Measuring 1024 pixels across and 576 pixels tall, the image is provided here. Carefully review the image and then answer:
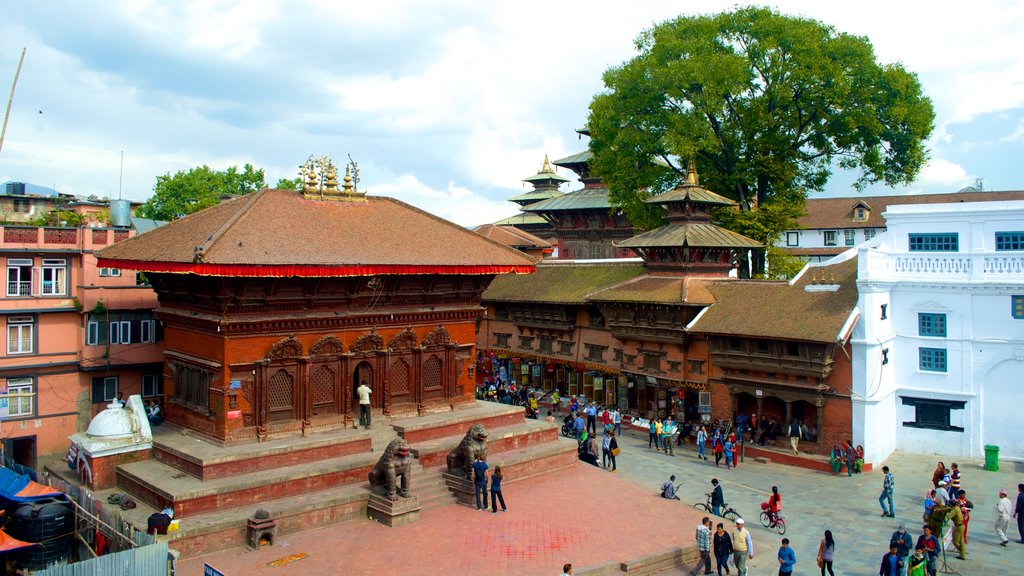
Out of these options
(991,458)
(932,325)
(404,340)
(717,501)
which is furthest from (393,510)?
(932,325)

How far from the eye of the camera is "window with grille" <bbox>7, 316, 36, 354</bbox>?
70.2ft

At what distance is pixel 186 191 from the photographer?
4800 cm

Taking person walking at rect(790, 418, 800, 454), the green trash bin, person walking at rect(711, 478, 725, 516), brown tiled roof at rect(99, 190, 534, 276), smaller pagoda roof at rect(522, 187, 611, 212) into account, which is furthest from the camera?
smaller pagoda roof at rect(522, 187, 611, 212)

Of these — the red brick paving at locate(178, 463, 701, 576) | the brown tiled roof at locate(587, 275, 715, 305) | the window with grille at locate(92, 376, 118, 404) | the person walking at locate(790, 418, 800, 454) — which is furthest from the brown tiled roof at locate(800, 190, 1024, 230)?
the window with grille at locate(92, 376, 118, 404)

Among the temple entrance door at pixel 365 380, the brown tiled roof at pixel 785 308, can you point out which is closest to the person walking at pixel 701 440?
the brown tiled roof at pixel 785 308

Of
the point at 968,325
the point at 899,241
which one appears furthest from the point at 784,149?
the point at 968,325

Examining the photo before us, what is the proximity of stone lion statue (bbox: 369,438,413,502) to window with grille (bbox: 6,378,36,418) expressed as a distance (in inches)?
452

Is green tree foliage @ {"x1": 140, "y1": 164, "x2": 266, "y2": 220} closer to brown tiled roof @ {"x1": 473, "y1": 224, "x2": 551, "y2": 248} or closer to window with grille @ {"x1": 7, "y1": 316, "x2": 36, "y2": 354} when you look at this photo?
brown tiled roof @ {"x1": 473, "y1": 224, "x2": 551, "y2": 248}

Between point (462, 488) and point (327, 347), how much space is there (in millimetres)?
5052

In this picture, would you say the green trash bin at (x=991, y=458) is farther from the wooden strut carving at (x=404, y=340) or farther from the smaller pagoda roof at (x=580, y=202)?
the smaller pagoda roof at (x=580, y=202)

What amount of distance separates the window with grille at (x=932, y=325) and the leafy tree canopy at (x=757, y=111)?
867cm

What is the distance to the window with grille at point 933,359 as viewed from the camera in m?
23.3

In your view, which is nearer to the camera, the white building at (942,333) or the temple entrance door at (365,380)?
the temple entrance door at (365,380)

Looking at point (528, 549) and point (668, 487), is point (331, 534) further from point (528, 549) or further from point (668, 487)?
point (668, 487)
